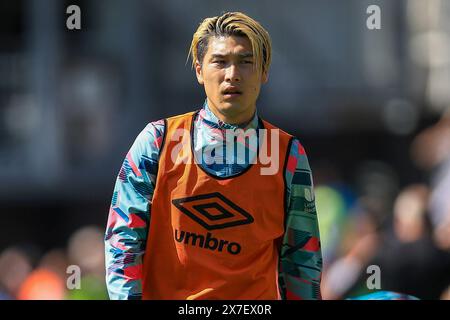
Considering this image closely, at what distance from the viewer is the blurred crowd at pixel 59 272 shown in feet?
21.4

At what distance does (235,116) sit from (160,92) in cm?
592

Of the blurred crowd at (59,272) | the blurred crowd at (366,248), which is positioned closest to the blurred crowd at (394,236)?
the blurred crowd at (366,248)

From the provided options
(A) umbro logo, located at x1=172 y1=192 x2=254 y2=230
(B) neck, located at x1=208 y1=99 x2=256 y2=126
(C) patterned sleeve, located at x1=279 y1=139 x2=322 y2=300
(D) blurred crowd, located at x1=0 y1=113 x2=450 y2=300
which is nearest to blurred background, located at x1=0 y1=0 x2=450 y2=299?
(D) blurred crowd, located at x1=0 y1=113 x2=450 y2=300

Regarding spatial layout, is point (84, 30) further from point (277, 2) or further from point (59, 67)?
point (277, 2)

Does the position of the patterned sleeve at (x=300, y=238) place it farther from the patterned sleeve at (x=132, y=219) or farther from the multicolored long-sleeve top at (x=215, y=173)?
the patterned sleeve at (x=132, y=219)

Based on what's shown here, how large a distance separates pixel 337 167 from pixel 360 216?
141cm

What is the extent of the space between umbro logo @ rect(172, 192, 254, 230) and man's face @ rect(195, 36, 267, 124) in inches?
11.4

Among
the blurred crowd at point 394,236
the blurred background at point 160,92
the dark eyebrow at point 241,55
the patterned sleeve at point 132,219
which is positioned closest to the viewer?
the patterned sleeve at point 132,219

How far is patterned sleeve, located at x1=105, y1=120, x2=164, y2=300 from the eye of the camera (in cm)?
339

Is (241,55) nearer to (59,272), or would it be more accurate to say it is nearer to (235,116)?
(235,116)

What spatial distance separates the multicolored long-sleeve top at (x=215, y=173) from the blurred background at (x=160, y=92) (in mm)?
4217

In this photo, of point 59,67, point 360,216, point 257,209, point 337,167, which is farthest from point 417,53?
point 257,209

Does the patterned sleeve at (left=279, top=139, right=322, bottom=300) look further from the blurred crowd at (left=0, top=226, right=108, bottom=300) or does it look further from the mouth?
the blurred crowd at (left=0, top=226, right=108, bottom=300)

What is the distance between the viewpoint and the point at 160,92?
9406mm
